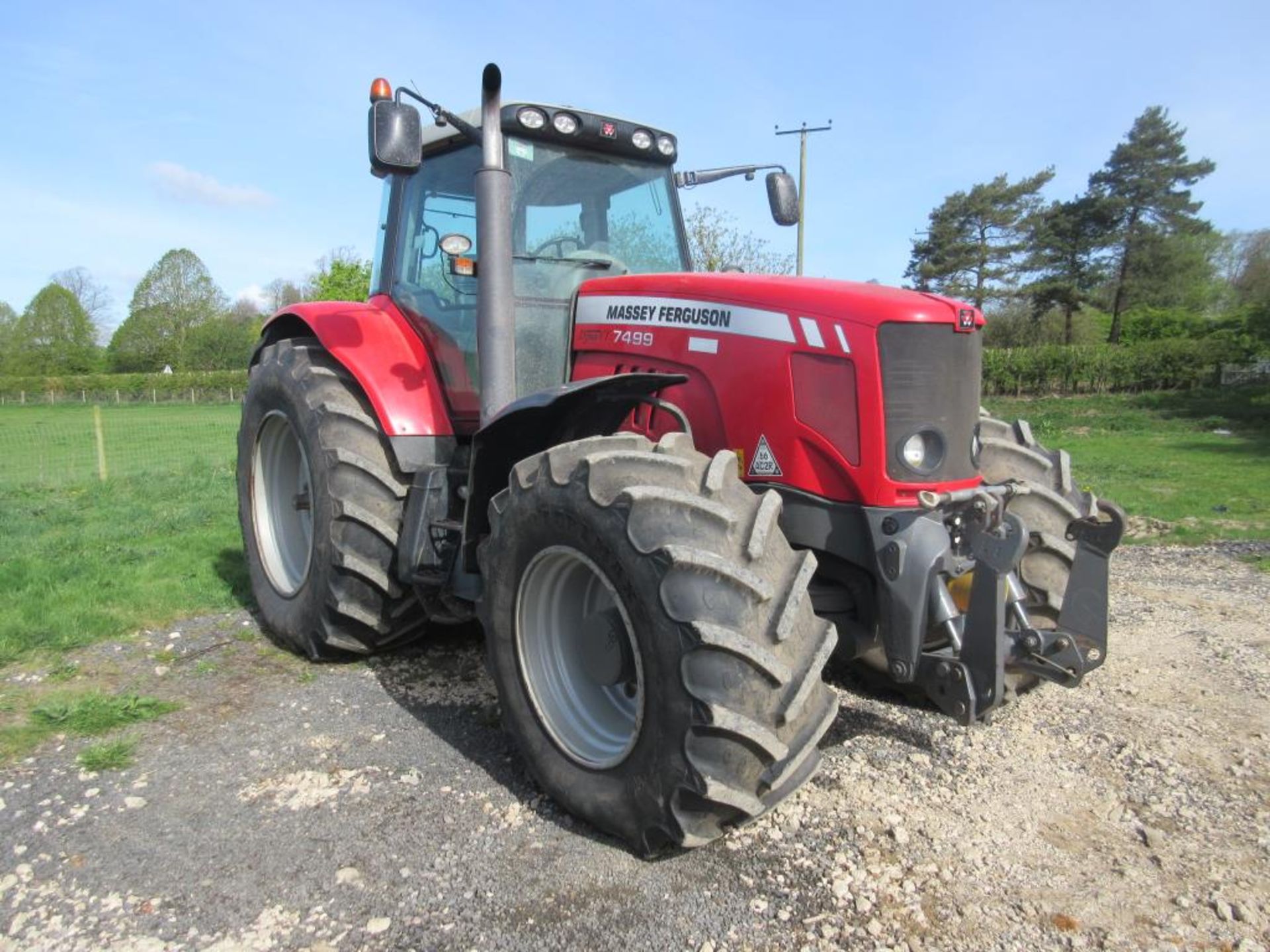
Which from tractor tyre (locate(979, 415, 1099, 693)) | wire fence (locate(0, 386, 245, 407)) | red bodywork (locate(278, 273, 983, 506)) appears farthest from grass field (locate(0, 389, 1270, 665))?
wire fence (locate(0, 386, 245, 407))

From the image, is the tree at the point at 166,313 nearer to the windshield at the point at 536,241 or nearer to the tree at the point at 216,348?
the tree at the point at 216,348

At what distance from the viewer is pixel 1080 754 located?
349 cm

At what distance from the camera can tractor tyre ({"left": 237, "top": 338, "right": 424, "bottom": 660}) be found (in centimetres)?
412

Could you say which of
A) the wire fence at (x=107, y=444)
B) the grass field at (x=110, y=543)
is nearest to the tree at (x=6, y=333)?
the wire fence at (x=107, y=444)

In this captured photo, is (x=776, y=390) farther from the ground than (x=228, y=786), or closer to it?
farther from the ground

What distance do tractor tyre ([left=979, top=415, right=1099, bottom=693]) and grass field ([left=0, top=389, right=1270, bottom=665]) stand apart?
14.1ft

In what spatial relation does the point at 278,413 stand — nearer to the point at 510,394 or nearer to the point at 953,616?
the point at 510,394

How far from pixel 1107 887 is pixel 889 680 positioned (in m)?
1.35

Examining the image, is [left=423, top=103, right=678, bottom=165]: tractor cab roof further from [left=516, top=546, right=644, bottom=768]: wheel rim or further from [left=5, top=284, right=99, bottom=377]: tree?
[left=5, top=284, right=99, bottom=377]: tree

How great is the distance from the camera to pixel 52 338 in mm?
61719

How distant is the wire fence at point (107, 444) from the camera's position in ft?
47.0

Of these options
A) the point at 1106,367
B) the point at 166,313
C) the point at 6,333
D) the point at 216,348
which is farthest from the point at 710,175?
the point at 6,333

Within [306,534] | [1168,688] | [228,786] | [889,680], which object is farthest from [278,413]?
[1168,688]

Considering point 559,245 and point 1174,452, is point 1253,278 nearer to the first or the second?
point 1174,452
